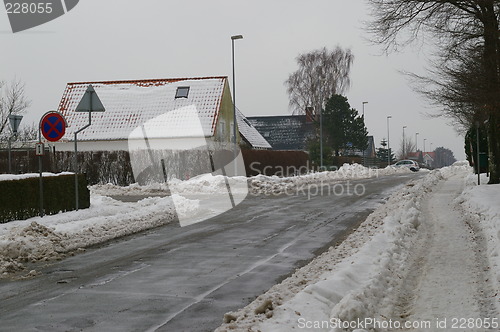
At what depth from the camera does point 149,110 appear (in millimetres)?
44562

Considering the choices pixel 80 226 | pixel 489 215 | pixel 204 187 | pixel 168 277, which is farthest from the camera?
pixel 204 187

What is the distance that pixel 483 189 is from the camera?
1942cm

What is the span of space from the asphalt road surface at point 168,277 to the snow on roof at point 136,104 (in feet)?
93.2

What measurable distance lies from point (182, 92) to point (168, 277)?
123 feet

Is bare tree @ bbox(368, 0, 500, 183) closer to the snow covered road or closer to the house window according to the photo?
the snow covered road

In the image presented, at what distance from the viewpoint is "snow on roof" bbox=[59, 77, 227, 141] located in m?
43.2

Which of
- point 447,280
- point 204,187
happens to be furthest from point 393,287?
point 204,187

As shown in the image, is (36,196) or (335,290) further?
(36,196)

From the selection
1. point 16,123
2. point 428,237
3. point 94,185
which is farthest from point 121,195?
point 428,237

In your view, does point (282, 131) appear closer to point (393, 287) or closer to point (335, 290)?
point (393, 287)

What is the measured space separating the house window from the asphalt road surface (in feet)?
98.4

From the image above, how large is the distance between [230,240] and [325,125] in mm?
56778

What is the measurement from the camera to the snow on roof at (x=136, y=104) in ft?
142

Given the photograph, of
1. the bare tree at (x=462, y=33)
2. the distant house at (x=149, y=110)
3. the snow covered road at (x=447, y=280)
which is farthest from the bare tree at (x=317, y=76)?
the snow covered road at (x=447, y=280)
